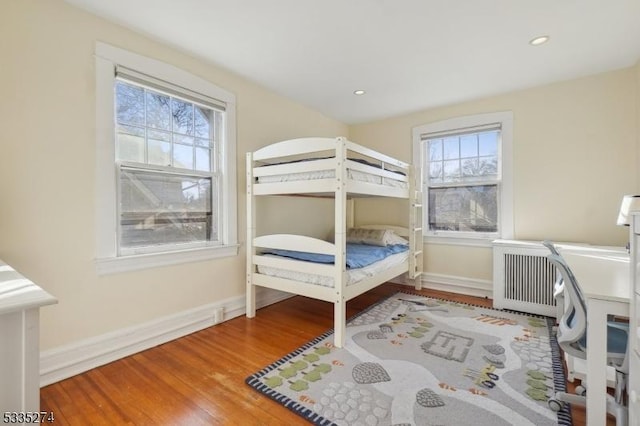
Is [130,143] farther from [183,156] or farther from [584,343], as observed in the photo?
[584,343]

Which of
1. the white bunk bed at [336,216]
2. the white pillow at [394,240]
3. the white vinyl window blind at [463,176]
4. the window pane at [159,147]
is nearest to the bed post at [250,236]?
the white bunk bed at [336,216]

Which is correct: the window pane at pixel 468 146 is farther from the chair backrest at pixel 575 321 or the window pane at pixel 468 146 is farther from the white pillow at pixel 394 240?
the chair backrest at pixel 575 321

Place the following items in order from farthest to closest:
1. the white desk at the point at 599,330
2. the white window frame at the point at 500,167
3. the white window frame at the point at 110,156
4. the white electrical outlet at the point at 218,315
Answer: the white window frame at the point at 500,167 → the white electrical outlet at the point at 218,315 → the white window frame at the point at 110,156 → the white desk at the point at 599,330

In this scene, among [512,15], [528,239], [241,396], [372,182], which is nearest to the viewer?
[241,396]

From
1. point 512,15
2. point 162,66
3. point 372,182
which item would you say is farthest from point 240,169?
point 512,15

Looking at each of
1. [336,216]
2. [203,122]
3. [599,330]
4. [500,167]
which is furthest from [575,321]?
[203,122]

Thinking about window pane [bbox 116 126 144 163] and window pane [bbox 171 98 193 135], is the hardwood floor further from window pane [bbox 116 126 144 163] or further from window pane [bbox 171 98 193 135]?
window pane [bbox 171 98 193 135]

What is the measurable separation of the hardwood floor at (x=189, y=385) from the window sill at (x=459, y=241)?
1.90 metres

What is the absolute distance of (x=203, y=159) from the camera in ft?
8.51

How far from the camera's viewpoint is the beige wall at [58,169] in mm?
1608

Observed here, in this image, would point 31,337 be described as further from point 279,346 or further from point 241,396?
point 279,346

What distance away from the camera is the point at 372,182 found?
8.66 feet

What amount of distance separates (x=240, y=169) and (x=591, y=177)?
338 centimetres

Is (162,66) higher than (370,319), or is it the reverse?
(162,66)
